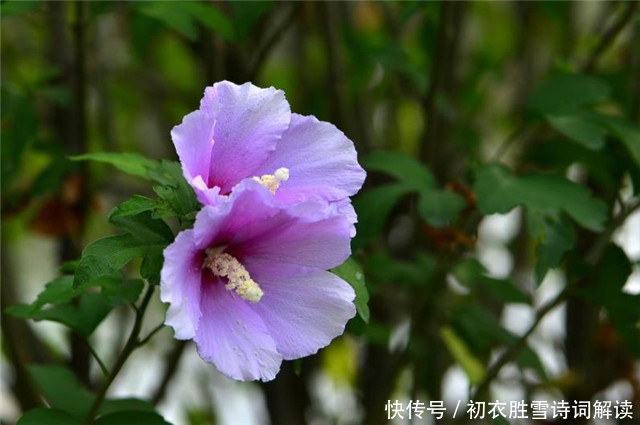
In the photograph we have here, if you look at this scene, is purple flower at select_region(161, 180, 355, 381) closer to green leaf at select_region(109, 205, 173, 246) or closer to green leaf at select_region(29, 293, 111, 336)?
green leaf at select_region(109, 205, 173, 246)

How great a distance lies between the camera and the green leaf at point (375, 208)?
95cm

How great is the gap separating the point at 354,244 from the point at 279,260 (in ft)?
0.79

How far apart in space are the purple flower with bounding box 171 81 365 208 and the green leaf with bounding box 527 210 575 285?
0.89 feet

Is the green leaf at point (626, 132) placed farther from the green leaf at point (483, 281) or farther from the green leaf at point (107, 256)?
the green leaf at point (107, 256)

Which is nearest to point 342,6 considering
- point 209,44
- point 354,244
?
point 209,44

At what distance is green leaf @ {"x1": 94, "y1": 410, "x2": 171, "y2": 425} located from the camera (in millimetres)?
773

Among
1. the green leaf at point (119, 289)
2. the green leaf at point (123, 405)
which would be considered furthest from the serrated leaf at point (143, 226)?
the green leaf at point (123, 405)

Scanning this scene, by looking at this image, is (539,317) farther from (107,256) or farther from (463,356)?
(107,256)

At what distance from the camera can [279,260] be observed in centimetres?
68

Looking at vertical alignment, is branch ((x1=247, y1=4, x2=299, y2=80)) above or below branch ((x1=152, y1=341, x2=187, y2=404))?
above

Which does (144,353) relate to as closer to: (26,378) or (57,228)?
(57,228)

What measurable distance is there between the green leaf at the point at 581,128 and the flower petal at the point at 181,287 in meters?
0.50

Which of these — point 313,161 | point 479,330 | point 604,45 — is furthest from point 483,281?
point 313,161

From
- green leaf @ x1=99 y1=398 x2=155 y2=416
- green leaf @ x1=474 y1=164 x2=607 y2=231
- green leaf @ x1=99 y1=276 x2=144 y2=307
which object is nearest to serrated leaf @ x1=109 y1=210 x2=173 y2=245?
green leaf @ x1=99 y1=276 x2=144 y2=307
